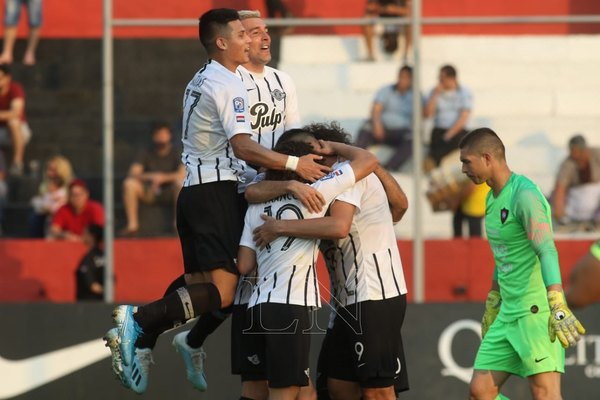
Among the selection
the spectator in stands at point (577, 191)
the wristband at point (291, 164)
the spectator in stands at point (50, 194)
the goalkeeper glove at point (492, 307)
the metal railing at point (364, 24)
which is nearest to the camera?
the wristband at point (291, 164)

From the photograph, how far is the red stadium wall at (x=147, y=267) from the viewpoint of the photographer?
428 inches

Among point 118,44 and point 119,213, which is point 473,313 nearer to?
point 119,213

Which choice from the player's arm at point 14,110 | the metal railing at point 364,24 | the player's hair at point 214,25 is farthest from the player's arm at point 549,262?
the player's arm at point 14,110

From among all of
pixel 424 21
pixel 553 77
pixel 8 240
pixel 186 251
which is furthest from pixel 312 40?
pixel 186 251

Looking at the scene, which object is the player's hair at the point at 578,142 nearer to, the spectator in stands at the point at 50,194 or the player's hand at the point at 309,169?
the spectator in stands at the point at 50,194

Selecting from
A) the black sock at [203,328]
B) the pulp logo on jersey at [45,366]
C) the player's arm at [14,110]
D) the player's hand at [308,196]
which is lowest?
the pulp logo on jersey at [45,366]

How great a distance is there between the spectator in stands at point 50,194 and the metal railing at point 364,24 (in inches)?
37.6

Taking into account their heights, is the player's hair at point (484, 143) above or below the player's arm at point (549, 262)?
above

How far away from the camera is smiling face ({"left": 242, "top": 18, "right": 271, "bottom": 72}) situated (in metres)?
7.68

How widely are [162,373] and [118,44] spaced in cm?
272

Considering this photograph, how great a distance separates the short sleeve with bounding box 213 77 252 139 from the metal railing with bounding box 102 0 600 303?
3620mm

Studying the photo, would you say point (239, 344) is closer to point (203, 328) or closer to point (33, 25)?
point (203, 328)

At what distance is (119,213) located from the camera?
10984mm

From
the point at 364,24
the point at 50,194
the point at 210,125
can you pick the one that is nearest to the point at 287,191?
the point at 210,125
